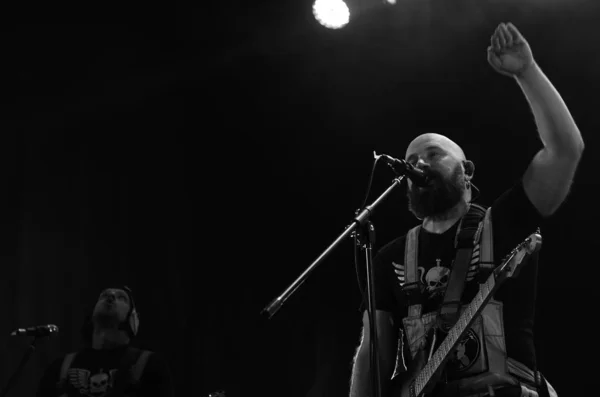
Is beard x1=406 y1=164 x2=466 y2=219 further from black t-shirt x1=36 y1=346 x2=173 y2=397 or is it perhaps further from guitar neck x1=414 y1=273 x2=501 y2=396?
black t-shirt x1=36 y1=346 x2=173 y2=397

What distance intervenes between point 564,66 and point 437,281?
2564 mm

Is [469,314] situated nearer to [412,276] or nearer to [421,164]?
[412,276]

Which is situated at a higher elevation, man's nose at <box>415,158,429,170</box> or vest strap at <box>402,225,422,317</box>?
man's nose at <box>415,158,429,170</box>

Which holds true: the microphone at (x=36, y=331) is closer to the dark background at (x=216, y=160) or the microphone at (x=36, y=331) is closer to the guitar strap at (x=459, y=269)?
the dark background at (x=216, y=160)

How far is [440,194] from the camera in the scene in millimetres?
2750

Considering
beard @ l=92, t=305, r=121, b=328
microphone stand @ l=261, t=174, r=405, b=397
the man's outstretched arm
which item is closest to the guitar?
the man's outstretched arm

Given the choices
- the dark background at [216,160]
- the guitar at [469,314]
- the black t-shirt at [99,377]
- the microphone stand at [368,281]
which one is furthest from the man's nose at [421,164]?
the black t-shirt at [99,377]

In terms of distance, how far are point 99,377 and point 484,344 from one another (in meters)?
3.11

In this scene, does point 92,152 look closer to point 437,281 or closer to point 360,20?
point 360,20

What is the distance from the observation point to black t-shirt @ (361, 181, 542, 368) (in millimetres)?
2361

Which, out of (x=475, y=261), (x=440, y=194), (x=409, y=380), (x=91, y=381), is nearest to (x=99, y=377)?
(x=91, y=381)

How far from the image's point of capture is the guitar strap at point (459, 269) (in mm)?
2436

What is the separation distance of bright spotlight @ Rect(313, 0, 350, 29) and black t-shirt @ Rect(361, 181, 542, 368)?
107 inches

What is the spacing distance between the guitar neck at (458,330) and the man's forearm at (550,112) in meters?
0.53
